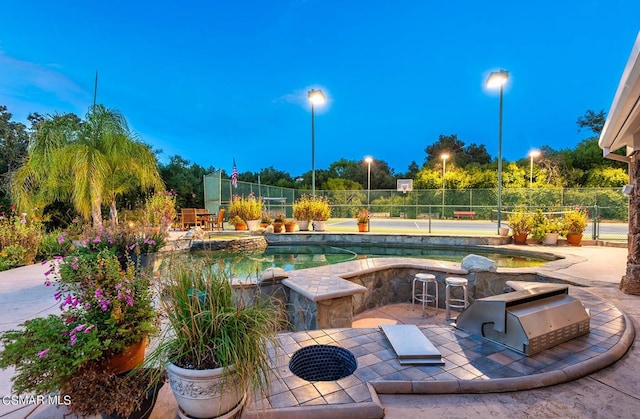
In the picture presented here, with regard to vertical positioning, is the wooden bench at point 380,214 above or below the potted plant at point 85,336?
above

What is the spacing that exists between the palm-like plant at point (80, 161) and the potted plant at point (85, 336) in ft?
20.7

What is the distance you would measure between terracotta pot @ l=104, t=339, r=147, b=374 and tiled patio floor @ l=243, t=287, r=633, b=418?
681 mm

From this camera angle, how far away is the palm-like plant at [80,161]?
702cm

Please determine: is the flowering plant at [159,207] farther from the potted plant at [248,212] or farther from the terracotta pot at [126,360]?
the terracotta pot at [126,360]

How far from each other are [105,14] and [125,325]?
1989 centimetres

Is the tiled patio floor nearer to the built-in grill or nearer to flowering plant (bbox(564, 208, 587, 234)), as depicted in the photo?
the built-in grill

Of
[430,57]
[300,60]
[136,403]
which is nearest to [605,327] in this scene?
[136,403]

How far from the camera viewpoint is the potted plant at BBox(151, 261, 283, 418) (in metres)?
1.55

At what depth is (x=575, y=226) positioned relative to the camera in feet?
25.8

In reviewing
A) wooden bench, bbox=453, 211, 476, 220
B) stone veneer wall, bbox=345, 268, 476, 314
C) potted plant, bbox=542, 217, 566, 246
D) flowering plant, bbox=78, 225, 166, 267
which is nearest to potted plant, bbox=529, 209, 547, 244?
potted plant, bbox=542, 217, 566, 246

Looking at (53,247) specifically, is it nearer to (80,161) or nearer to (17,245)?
(17,245)

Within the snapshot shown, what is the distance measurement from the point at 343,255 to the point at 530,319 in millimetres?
5913

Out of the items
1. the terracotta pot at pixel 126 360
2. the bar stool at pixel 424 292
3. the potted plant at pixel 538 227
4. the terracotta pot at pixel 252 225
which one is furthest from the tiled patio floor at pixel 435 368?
the terracotta pot at pixel 252 225

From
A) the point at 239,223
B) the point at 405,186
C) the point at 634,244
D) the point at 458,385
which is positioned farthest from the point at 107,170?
the point at 405,186
